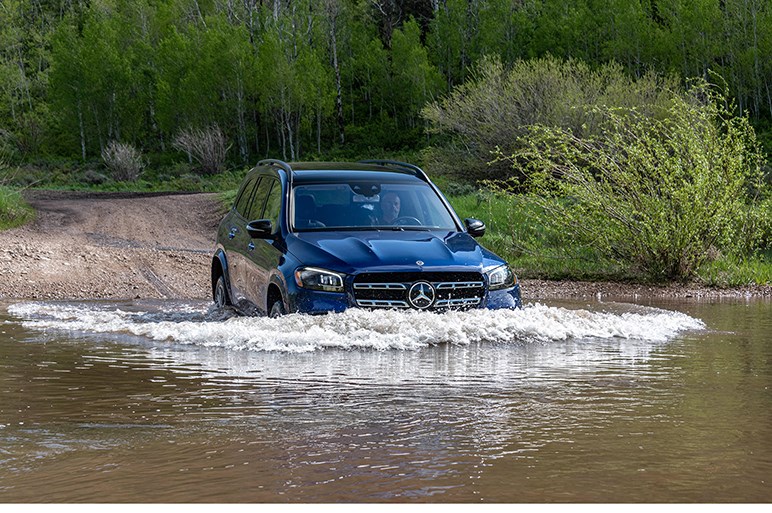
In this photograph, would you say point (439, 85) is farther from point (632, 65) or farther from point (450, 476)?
point (450, 476)

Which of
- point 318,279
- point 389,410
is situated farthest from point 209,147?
Result: point 389,410

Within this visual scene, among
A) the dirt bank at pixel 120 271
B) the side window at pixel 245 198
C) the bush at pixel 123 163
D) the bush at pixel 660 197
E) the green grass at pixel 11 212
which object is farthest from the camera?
the bush at pixel 123 163

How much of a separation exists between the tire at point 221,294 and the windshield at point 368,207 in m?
1.58

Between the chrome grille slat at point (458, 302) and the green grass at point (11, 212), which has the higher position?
the green grass at point (11, 212)

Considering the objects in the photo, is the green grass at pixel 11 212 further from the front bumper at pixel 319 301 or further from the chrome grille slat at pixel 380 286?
the chrome grille slat at pixel 380 286

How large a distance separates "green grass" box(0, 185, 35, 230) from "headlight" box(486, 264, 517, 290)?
14886 mm

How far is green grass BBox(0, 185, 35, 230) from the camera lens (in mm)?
22766

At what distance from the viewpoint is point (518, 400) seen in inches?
264

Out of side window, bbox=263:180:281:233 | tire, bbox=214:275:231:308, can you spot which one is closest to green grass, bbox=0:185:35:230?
tire, bbox=214:275:231:308

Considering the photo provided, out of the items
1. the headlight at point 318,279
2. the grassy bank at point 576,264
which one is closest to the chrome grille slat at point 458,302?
the headlight at point 318,279

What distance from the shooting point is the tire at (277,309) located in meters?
9.45

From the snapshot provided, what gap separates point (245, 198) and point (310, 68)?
65.4 meters

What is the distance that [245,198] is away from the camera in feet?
39.5

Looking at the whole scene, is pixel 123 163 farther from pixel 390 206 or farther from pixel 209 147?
pixel 390 206
